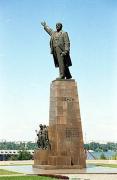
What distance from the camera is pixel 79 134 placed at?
76.2 feet

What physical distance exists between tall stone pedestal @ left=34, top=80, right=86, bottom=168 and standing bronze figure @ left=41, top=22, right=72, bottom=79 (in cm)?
63

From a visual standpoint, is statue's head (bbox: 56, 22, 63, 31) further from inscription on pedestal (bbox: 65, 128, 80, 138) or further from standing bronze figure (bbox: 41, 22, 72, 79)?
inscription on pedestal (bbox: 65, 128, 80, 138)

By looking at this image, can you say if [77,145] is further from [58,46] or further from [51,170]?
[58,46]

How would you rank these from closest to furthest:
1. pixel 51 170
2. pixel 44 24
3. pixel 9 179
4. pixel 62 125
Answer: pixel 9 179, pixel 51 170, pixel 62 125, pixel 44 24

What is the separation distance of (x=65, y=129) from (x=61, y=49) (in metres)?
4.03

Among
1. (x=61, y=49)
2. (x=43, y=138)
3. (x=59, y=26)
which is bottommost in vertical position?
(x=43, y=138)

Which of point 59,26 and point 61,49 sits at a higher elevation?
point 59,26

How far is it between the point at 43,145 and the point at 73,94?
115 inches

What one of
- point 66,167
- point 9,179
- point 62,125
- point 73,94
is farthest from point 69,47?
point 9,179

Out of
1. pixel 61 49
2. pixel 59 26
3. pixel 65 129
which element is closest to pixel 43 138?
pixel 65 129

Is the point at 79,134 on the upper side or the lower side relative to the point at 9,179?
upper

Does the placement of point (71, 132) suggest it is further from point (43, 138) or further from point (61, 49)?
point (61, 49)

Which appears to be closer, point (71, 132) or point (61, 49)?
point (71, 132)

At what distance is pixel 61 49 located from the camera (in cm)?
2423
